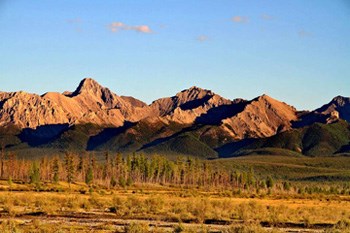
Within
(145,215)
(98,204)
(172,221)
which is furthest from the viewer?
(98,204)

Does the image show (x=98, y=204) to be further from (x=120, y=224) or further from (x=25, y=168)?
(x=25, y=168)

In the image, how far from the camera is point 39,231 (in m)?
39.7

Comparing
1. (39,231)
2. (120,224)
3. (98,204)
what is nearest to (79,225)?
(120,224)

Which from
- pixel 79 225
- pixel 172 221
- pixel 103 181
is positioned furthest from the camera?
pixel 103 181

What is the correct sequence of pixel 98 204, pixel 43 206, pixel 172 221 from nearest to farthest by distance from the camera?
1. pixel 172 221
2. pixel 43 206
3. pixel 98 204

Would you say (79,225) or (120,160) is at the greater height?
(120,160)

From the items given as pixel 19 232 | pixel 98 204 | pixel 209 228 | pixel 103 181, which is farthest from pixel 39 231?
pixel 103 181

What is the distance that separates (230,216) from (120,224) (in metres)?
14.3

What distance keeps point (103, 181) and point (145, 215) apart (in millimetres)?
131251

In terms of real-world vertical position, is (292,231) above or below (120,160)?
below

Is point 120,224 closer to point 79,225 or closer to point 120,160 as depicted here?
point 79,225

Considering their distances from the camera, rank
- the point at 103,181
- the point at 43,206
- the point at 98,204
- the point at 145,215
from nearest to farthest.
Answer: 1. the point at 145,215
2. the point at 43,206
3. the point at 98,204
4. the point at 103,181

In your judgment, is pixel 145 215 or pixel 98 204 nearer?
pixel 145 215

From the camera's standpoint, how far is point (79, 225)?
47938mm
